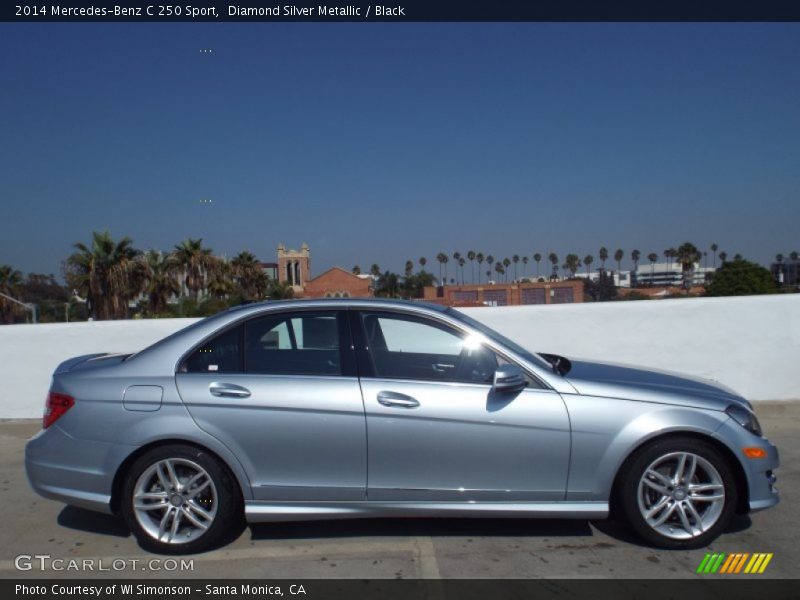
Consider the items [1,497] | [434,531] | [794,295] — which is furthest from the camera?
[794,295]

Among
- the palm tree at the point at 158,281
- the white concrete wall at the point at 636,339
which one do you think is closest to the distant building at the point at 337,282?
the palm tree at the point at 158,281

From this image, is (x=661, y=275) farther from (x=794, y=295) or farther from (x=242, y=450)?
(x=242, y=450)

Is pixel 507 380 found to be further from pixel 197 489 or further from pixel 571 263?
pixel 571 263

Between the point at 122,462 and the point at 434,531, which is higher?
the point at 122,462

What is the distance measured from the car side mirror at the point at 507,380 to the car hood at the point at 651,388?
1.20 ft

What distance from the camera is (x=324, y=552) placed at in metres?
4.15

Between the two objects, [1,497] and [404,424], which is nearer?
[404,424]

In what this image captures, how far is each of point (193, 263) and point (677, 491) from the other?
41.8 metres

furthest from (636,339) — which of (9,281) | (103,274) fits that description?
(9,281)

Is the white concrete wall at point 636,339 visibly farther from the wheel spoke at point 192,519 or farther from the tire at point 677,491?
the wheel spoke at point 192,519

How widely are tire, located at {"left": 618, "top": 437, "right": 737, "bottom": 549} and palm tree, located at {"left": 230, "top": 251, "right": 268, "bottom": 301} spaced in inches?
1794

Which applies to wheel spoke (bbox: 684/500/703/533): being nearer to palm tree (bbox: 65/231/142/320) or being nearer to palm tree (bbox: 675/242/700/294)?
palm tree (bbox: 65/231/142/320)
